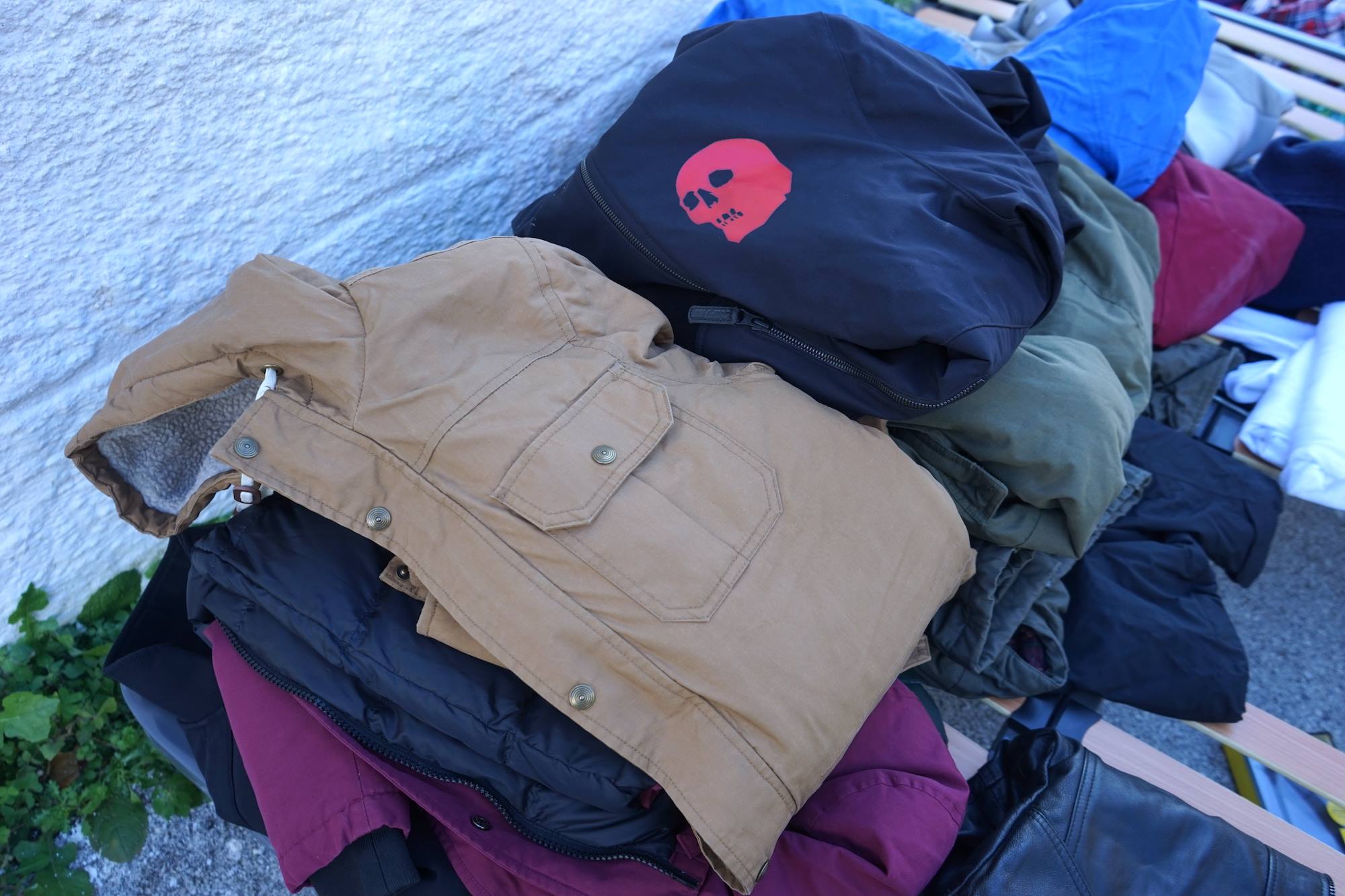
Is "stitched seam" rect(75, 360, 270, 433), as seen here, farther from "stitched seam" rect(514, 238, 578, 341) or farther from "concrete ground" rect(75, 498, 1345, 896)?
"concrete ground" rect(75, 498, 1345, 896)

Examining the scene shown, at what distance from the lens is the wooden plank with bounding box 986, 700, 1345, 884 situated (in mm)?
1525

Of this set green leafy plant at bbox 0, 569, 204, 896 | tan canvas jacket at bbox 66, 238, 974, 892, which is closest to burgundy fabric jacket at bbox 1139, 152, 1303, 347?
tan canvas jacket at bbox 66, 238, 974, 892

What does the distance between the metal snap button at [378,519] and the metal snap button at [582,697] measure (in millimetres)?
305

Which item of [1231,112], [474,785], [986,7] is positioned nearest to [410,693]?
[474,785]

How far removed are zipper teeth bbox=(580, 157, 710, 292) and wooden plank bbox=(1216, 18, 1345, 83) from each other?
101 inches

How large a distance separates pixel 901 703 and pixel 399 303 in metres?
0.97

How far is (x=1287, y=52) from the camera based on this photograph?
9.50ft

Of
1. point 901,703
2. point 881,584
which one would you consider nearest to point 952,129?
point 881,584

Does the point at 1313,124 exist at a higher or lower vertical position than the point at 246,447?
lower

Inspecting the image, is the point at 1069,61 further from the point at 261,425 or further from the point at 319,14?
the point at 261,425

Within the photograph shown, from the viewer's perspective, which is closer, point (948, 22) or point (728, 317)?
point (728, 317)

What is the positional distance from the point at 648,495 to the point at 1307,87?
9.64 ft

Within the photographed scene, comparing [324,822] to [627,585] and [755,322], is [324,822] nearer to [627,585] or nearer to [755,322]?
[627,585]

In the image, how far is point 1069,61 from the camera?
210cm
